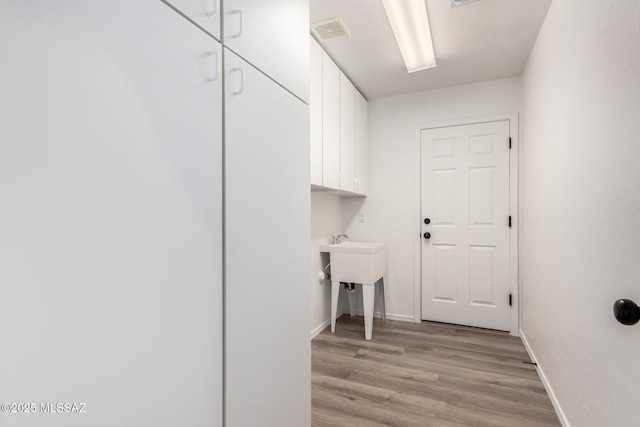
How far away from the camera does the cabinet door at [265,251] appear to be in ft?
3.23

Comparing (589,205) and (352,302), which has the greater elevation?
(589,205)

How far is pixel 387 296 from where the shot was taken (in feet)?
11.1

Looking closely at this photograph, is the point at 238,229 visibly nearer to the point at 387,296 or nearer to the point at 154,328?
the point at 154,328

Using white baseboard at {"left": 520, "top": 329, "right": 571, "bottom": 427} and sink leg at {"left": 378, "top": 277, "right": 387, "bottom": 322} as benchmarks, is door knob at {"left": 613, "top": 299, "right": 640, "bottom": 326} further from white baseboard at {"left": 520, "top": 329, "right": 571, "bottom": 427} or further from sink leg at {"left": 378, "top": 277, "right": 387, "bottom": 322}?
sink leg at {"left": 378, "top": 277, "right": 387, "bottom": 322}

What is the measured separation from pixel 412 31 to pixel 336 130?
888 mm

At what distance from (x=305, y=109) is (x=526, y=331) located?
2601 mm

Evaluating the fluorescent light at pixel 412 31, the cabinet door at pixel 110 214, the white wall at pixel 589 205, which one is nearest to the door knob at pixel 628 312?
the white wall at pixel 589 205

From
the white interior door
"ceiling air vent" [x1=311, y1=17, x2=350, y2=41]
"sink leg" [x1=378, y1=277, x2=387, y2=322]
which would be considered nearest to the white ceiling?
"ceiling air vent" [x1=311, y1=17, x2=350, y2=41]

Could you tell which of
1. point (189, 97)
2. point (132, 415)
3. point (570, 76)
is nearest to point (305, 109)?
point (189, 97)

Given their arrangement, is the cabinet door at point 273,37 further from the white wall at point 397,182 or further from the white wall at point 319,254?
the white wall at point 397,182

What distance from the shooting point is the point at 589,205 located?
1.33 m

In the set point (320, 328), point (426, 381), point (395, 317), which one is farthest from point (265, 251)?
point (395, 317)

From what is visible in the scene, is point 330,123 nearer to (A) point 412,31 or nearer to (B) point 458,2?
(A) point 412,31

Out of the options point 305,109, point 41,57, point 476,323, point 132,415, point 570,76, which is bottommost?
point 476,323
